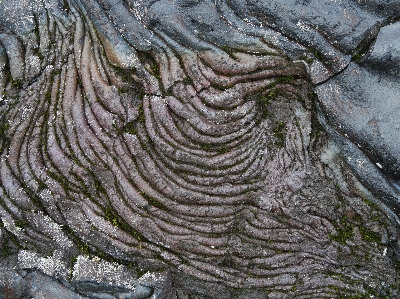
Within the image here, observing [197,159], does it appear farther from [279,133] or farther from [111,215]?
[111,215]

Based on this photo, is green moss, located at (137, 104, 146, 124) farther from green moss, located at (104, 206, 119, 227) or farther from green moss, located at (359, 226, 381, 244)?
green moss, located at (359, 226, 381, 244)

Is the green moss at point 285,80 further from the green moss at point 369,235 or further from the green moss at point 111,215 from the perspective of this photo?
the green moss at point 111,215

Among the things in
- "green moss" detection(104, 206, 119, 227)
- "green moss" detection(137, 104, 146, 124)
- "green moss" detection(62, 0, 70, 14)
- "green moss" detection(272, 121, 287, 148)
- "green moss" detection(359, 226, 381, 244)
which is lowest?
"green moss" detection(104, 206, 119, 227)

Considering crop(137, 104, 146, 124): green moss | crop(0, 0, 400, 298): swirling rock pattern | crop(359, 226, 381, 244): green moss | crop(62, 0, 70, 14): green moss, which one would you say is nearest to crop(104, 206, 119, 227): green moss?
crop(0, 0, 400, 298): swirling rock pattern

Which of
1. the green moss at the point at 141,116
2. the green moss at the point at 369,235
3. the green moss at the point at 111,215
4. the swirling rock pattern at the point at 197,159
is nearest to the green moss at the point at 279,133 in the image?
the swirling rock pattern at the point at 197,159

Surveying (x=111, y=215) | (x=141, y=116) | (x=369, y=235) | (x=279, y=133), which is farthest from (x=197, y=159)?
(x=369, y=235)

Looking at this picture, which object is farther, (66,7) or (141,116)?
(66,7)

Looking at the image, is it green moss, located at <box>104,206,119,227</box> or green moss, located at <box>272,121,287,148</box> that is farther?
green moss, located at <box>272,121,287,148</box>

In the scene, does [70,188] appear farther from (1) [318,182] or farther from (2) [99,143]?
(1) [318,182]

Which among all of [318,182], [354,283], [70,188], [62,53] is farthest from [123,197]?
[354,283]
